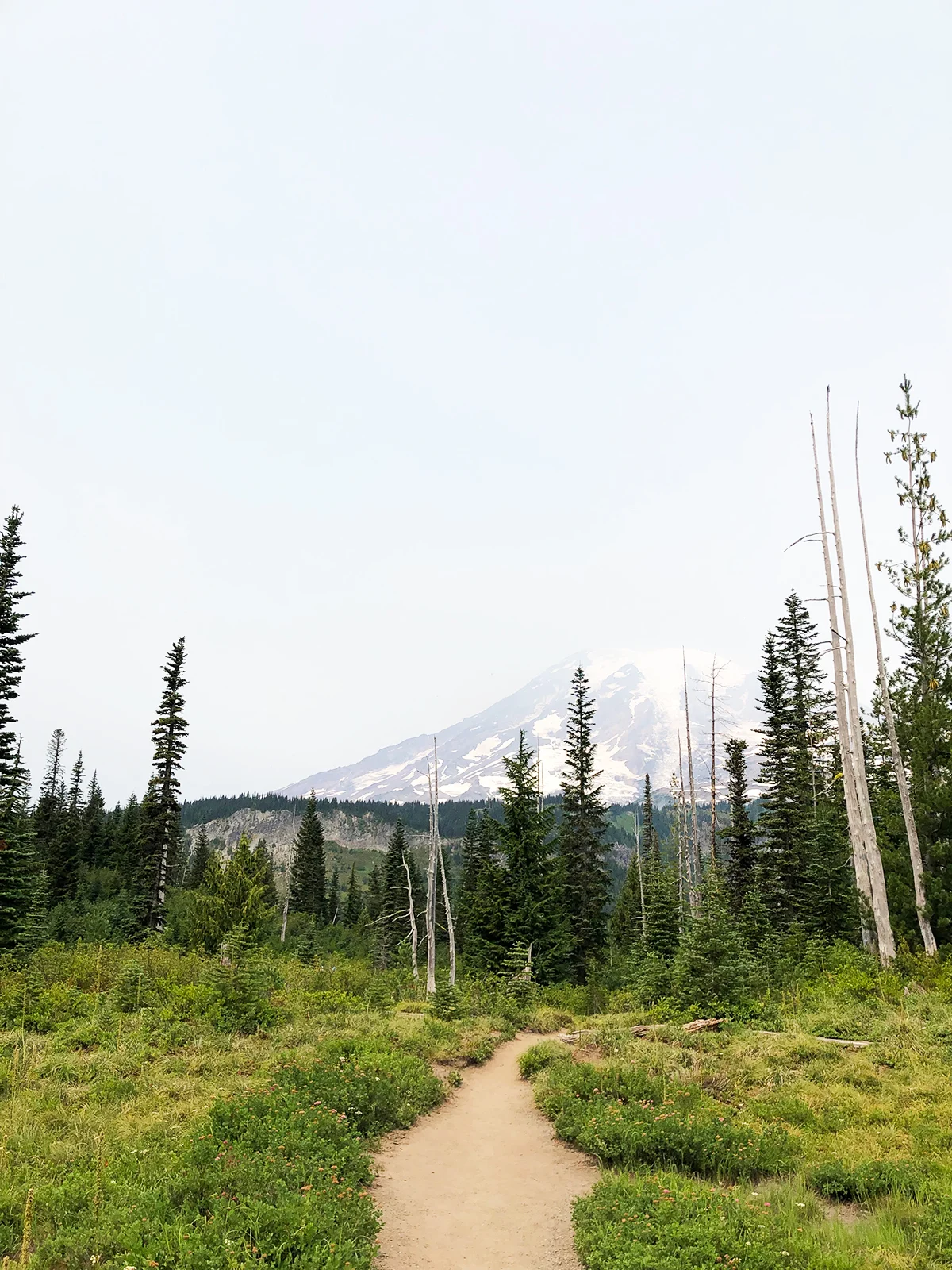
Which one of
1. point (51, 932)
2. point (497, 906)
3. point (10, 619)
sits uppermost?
point (10, 619)

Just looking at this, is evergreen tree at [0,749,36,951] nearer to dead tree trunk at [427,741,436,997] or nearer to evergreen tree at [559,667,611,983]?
dead tree trunk at [427,741,436,997]

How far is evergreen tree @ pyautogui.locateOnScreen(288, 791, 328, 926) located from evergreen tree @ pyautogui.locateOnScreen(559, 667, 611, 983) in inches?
1492

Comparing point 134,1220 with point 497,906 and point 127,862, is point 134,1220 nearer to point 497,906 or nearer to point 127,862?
point 497,906

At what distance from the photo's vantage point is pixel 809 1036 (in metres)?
12.5

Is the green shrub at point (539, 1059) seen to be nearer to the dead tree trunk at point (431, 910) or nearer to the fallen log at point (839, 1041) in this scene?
the fallen log at point (839, 1041)

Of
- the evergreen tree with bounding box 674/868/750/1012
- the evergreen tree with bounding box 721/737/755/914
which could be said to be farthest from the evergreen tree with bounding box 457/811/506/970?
the evergreen tree with bounding box 674/868/750/1012

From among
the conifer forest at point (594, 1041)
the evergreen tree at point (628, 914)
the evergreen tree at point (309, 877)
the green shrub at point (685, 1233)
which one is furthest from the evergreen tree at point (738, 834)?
the evergreen tree at point (309, 877)

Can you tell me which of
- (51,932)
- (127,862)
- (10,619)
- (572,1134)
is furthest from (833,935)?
(127,862)

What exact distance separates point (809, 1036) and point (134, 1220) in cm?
1107

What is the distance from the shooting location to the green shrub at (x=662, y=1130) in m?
8.27

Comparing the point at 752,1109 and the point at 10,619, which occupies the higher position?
the point at 10,619

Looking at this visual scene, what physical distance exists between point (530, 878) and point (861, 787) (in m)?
14.5

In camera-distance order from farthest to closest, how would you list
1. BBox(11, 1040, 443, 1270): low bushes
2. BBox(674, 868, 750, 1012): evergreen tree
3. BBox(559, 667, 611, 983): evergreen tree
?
BBox(559, 667, 611, 983): evergreen tree → BBox(674, 868, 750, 1012): evergreen tree → BBox(11, 1040, 443, 1270): low bushes

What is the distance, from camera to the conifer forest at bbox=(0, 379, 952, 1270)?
6.27 metres
